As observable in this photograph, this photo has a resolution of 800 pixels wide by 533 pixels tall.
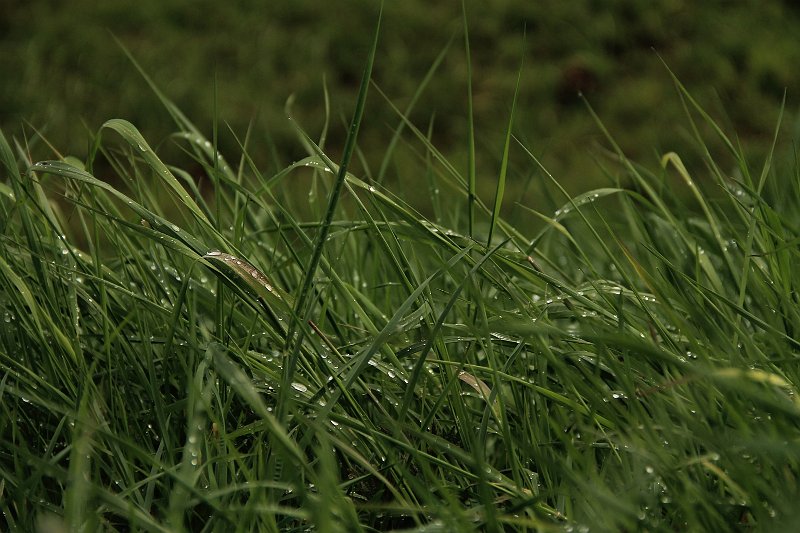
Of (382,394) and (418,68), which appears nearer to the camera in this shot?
(382,394)

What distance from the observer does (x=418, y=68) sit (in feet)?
17.1

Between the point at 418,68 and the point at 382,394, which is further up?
the point at 382,394

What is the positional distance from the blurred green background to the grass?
326 centimetres

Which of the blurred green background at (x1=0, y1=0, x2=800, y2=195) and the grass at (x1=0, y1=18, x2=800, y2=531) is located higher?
the grass at (x1=0, y1=18, x2=800, y2=531)

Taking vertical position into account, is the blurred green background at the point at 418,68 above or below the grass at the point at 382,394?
below

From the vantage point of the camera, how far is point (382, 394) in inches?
48.0

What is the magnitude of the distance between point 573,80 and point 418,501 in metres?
4.27

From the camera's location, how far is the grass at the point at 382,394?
0.92 m

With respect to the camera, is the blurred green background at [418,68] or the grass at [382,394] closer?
the grass at [382,394]

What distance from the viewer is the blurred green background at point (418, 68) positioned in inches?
188

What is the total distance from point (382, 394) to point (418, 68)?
166 inches

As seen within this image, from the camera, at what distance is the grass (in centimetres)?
92

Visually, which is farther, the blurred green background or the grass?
the blurred green background

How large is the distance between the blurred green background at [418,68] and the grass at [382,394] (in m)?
3.26
